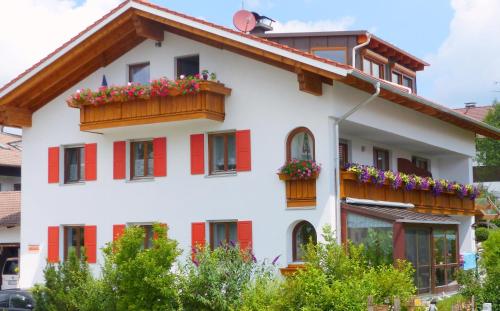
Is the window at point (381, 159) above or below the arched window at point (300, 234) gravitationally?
above

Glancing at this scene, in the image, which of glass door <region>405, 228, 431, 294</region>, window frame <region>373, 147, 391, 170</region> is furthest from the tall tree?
glass door <region>405, 228, 431, 294</region>

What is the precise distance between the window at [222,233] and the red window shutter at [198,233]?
0.27 meters

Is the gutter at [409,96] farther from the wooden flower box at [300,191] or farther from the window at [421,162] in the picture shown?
the wooden flower box at [300,191]

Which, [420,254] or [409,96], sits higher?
[409,96]

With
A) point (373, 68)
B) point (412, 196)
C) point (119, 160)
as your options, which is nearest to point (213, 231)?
point (119, 160)

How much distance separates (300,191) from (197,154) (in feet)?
10.3

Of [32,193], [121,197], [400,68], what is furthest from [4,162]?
[400,68]

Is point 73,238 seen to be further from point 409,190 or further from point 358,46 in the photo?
point 358,46

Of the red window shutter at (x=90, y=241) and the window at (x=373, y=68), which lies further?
the window at (x=373, y=68)

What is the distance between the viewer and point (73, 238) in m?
23.5

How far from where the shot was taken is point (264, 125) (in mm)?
20406

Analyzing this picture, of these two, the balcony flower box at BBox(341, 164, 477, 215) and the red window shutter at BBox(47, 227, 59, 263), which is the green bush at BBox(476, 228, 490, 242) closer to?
the balcony flower box at BBox(341, 164, 477, 215)

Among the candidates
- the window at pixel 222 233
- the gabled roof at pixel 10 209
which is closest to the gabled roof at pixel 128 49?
the window at pixel 222 233

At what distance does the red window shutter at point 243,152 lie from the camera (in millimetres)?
20516
